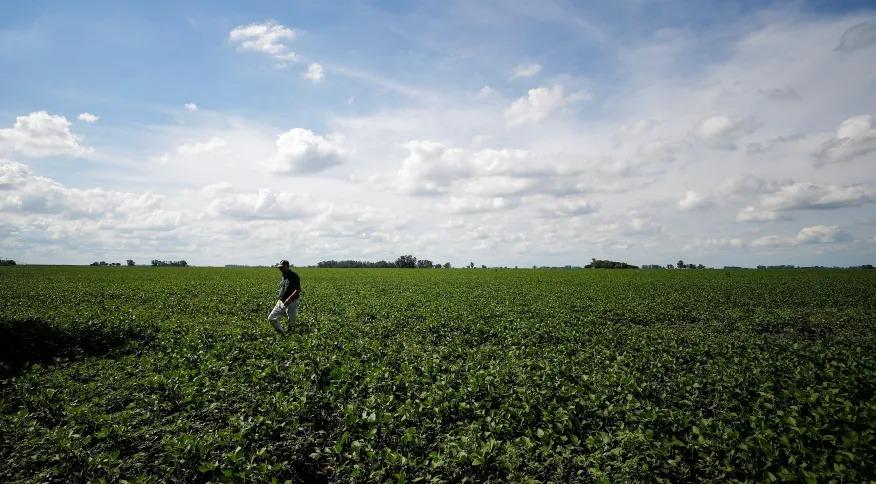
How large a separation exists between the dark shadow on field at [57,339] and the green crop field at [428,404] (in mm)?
94

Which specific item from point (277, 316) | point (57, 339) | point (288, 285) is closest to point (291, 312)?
point (277, 316)

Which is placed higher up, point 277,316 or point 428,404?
point 277,316

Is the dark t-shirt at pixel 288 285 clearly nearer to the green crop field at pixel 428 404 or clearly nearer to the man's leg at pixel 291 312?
the man's leg at pixel 291 312

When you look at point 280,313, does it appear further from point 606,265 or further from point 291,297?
point 606,265

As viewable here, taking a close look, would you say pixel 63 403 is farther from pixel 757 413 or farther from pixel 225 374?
pixel 757 413

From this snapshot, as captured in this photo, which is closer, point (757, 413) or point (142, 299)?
point (757, 413)

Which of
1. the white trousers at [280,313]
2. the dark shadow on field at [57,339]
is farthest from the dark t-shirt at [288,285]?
the dark shadow on field at [57,339]

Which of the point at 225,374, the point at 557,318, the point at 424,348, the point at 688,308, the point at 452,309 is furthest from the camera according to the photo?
the point at 688,308

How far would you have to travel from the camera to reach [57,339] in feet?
50.1

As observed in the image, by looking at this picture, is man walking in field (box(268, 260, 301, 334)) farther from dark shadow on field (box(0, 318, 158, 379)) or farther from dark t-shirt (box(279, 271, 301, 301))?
dark shadow on field (box(0, 318, 158, 379))

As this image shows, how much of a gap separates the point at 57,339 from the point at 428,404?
47.3 ft

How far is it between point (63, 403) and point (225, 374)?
288 cm

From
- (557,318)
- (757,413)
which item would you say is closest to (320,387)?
(757,413)

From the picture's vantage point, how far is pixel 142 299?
89.5 ft
